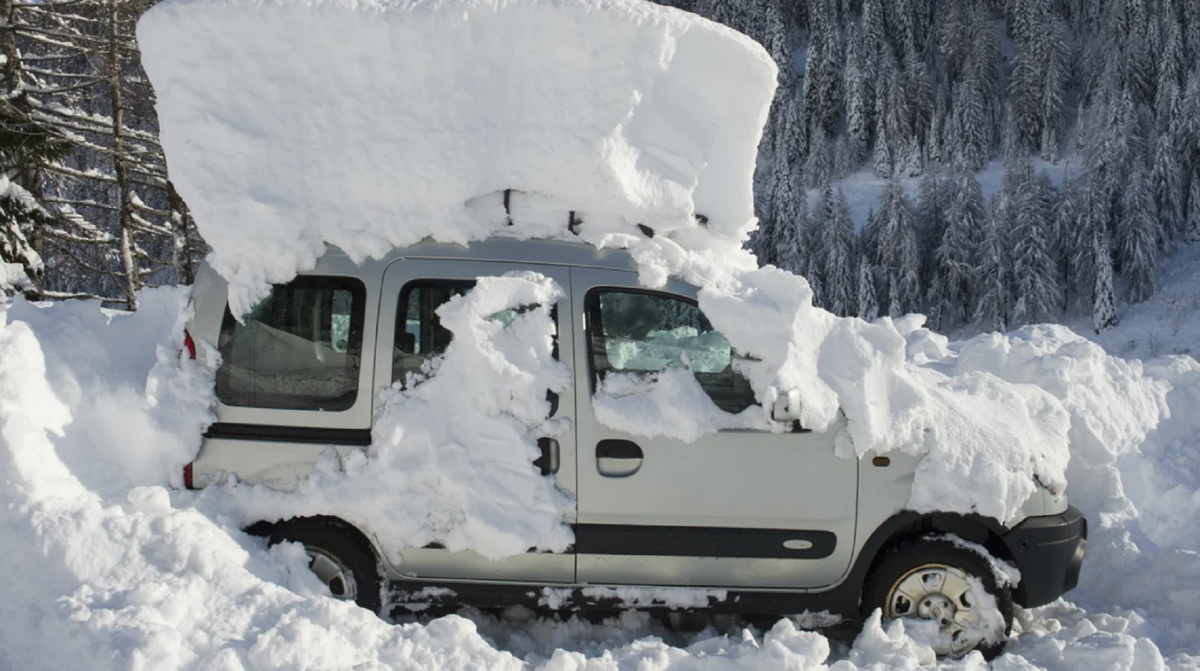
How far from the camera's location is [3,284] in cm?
1316

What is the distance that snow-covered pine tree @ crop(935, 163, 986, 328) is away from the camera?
39.1 meters

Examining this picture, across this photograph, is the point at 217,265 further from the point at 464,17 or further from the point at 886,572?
the point at 886,572

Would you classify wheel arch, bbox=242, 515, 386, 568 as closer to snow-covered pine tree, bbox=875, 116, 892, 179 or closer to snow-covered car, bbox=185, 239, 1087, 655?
snow-covered car, bbox=185, 239, 1087, 655

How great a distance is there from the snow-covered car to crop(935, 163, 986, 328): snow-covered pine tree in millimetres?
37829

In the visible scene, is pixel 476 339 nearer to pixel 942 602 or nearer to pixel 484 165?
pixel 484 165

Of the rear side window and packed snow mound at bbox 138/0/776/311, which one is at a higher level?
packed snow mound at bbox 138/0/776/311

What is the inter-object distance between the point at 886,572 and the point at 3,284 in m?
13.8

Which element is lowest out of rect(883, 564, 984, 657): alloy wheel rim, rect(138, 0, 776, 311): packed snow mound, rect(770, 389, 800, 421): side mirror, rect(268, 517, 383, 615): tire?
rect(883, 564, 984, 657): alloy wheel rim

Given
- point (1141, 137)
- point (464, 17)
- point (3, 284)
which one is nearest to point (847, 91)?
point (1141, 137)

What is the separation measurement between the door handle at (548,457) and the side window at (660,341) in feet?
1.23

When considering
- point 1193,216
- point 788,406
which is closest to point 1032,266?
point 1193,216

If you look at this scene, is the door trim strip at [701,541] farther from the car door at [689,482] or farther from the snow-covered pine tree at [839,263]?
the snow-covered pine tree at [839,263]

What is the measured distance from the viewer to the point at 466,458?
3943 mm

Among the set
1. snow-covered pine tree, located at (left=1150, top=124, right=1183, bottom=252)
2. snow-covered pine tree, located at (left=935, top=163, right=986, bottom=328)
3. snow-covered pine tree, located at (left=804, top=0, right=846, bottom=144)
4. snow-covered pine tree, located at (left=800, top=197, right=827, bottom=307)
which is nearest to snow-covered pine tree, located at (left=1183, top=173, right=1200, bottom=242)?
snow-covered pine tree, located at (left=1150, top=124, right=1183, bottom=252)
